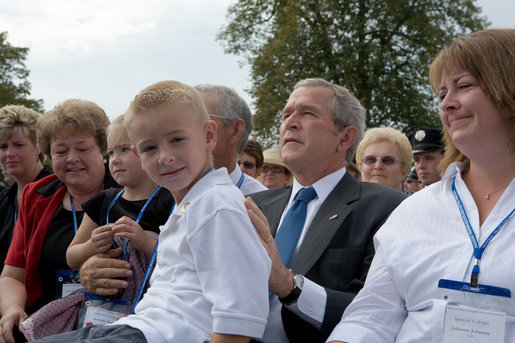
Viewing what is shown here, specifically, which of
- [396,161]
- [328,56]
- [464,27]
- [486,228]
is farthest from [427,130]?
[464,27]

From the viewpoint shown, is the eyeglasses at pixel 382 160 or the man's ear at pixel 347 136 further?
the eyeglasses at pixel 382 160

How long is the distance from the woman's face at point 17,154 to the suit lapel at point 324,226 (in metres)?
2.84

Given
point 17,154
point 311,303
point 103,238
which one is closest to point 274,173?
point 17,154

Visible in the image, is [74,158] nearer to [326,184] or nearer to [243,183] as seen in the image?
[243,183]

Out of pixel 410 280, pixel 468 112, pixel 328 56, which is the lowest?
pixel 410 280

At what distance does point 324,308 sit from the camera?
271 cm

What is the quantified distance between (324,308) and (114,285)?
1.16 metres

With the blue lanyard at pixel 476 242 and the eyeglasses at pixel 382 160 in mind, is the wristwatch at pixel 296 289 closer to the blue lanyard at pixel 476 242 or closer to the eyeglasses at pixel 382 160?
the blue lanyard at pixel 476 242

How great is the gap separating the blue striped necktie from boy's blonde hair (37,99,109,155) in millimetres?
1522

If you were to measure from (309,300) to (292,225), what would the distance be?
580mm

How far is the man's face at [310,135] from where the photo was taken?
11.2 ft

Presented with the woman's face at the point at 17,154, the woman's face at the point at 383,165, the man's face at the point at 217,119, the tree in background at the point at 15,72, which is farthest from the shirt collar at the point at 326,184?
the tree in background at the point at 15,72

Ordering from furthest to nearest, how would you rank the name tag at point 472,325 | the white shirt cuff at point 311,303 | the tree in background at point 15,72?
1. the tree in background at point 15,72
2. the white shirt cuff at point 311,303
3. the name tag at point 472,325

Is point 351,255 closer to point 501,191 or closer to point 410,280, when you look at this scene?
point 410,280
